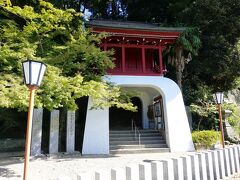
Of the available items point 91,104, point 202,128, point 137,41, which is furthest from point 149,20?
point 91,104

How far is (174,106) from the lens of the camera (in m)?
14.9

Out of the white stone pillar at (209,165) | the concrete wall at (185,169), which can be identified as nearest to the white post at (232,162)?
the concrete wall at (185,169)

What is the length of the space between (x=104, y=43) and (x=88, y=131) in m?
4.97

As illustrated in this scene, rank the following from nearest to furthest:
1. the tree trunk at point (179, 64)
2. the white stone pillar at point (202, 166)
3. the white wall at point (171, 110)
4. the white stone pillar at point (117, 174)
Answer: the white stone pillar at point (117, 174)
the white stone pillar at point (202, 166)
the white wall at point (171, 110)
the tree trunk at point (179, 64)

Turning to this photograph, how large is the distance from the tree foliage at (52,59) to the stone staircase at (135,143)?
2.38m

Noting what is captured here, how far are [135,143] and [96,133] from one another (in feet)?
7.61

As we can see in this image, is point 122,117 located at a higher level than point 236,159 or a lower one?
higher

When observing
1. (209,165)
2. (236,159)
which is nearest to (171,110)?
(236,159)

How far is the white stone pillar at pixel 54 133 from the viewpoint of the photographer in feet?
42.8

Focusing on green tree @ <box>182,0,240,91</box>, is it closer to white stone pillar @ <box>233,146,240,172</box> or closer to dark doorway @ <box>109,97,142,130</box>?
dark doorway @ <box>109,97,142,130</box>

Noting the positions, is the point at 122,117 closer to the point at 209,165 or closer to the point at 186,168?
the point at 209,165

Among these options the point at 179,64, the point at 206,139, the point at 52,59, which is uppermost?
the point at 179,64

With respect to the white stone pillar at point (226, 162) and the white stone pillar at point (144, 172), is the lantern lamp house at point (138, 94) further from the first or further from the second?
the white stone pillar at point (144, 172)

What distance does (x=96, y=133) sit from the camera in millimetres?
13609
